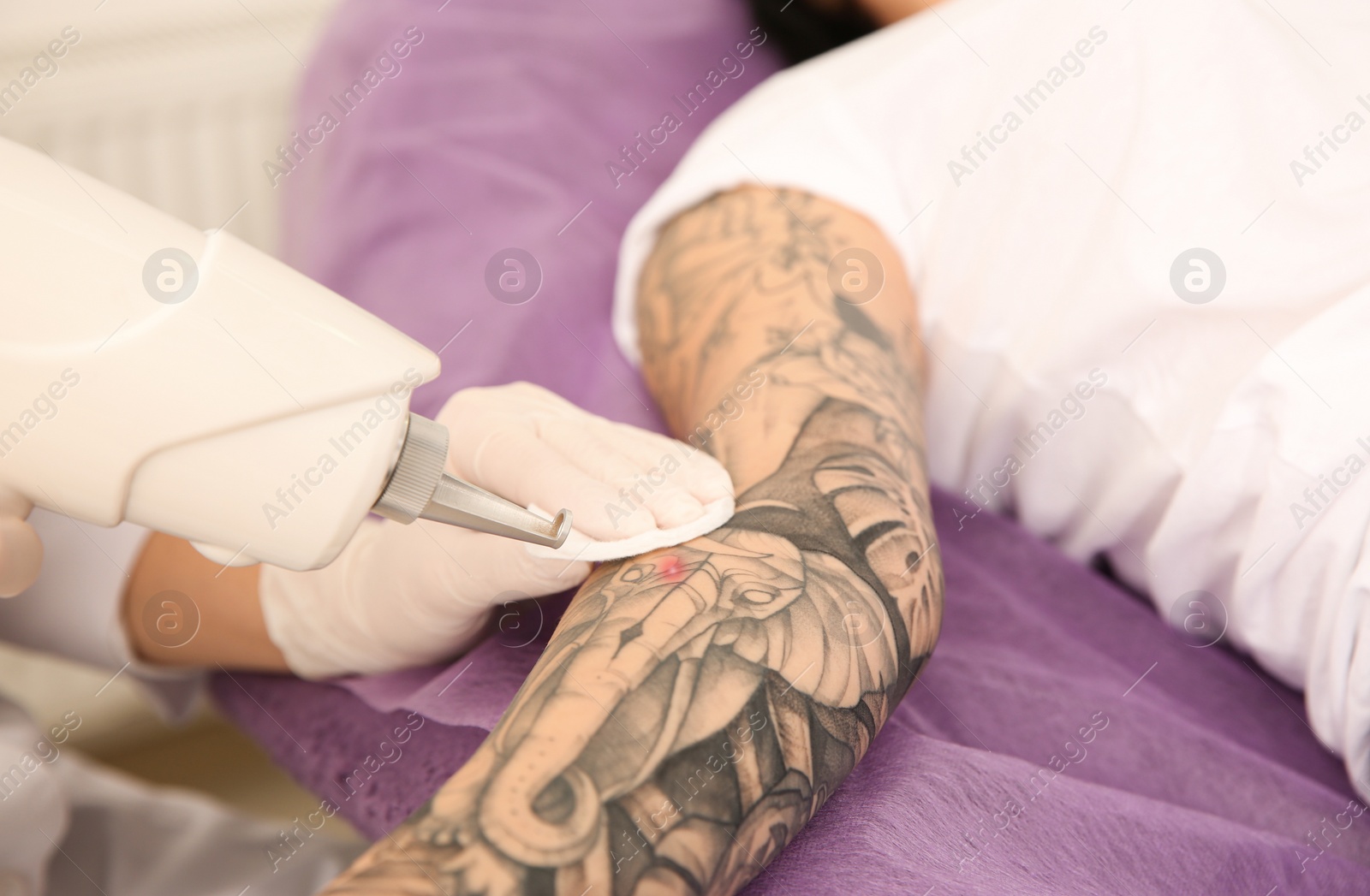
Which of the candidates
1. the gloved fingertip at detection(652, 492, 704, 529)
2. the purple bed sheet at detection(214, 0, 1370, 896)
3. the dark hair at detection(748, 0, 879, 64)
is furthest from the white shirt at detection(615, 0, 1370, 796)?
the gloved fingertip at detection(652, 492, 704, 529)

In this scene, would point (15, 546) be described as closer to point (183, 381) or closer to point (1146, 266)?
point (183, 381)

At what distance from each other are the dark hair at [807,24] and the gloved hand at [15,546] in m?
1.13

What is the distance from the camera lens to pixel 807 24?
133cm

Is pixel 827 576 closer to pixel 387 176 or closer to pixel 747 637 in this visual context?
pixel 747 637

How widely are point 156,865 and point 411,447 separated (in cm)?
70

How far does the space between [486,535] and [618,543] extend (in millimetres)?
112

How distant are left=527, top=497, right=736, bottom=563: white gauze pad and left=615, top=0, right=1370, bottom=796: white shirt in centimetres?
42

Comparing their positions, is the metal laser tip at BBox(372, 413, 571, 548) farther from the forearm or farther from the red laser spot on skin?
the forearm

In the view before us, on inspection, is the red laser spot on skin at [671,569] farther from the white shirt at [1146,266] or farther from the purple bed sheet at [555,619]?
the white shirt at [1146,266]

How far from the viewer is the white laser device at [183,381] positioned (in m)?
0.43

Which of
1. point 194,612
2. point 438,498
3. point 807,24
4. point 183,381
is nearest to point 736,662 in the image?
point 438,498

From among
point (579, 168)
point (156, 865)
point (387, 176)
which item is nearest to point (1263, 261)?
point (579, 168)

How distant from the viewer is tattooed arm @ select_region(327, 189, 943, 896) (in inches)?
18.5

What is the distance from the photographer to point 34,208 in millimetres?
433
